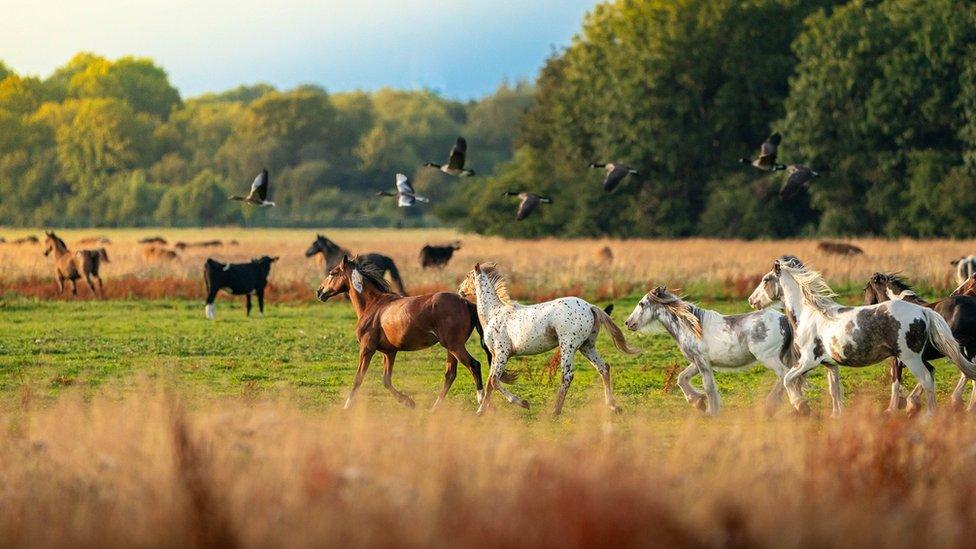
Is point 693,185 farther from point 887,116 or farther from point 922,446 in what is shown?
point 922,446

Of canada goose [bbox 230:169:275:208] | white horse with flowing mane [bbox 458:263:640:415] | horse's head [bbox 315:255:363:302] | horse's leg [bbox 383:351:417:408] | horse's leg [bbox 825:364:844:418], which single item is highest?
canada goose [bbox 230:169:275:208]

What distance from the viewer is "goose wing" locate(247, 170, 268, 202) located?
21.0 metres

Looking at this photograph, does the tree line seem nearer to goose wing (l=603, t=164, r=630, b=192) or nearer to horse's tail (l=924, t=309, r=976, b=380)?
goose wing (l=603, t=164, r=630, b=192)

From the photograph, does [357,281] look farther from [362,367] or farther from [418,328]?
[362,367]

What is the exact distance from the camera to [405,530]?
7992 mm

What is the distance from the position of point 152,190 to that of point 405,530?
116769 millimetres

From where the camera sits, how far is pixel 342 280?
17734 millimetres

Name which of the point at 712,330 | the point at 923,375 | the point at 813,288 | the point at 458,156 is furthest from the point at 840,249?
the point at 923,375

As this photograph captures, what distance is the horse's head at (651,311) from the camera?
16266mm

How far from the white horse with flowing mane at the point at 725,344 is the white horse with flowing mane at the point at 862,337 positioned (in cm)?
38

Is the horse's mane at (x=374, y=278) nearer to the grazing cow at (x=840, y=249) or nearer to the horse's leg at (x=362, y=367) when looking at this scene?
the horse's leg at (x=362, y=367)

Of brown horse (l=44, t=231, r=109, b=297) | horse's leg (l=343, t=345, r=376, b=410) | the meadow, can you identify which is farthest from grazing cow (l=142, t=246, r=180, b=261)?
the meadow

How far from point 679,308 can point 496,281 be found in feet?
6.82

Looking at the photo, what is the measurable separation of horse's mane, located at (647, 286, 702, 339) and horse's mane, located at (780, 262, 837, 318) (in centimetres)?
112
